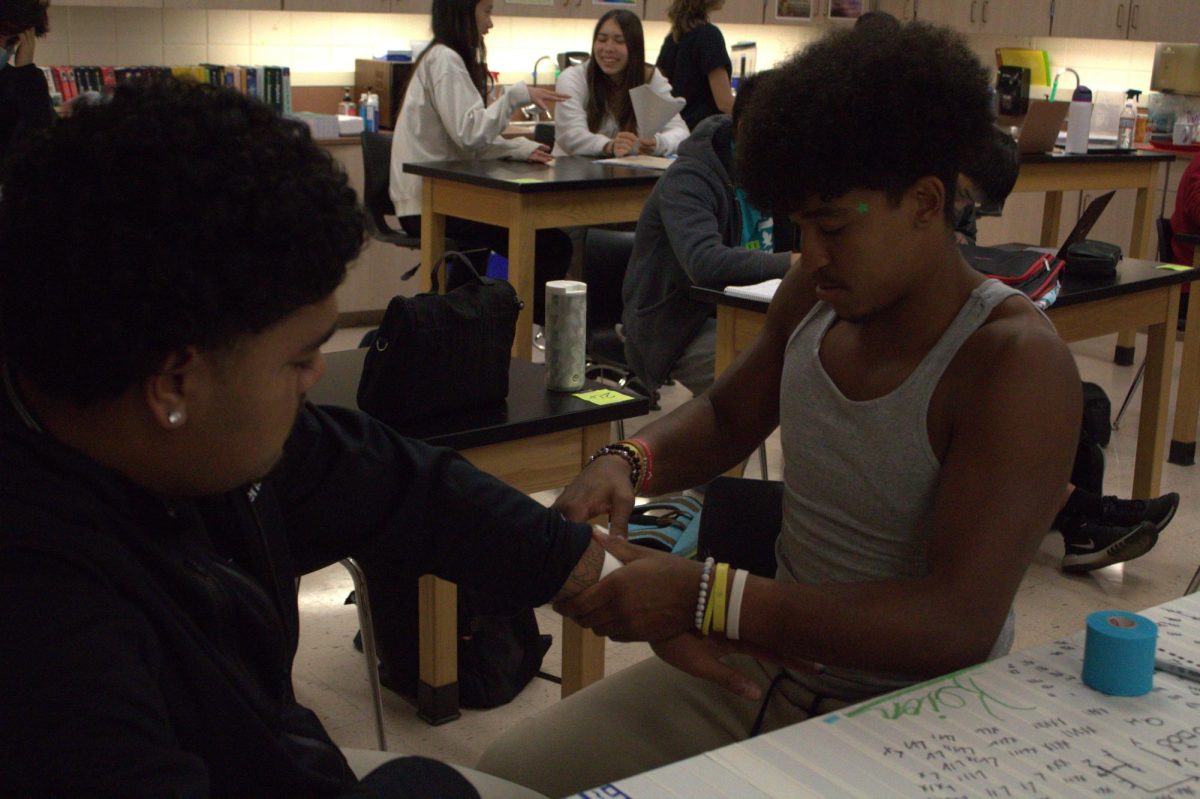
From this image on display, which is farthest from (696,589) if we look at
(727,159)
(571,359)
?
(727,159)

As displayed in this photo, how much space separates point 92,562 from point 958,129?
936 millimetres

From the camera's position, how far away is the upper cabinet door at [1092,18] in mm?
7473

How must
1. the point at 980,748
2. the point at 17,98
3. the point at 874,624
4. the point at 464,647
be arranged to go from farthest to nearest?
the point at 17,98, the point at 464,647, the point at 874,624, the point at 980,748

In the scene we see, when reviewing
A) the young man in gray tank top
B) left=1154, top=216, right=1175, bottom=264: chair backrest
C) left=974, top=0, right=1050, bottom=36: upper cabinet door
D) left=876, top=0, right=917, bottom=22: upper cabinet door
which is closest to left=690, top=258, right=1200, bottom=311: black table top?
left=1154, top=216, right=1175, bottom=264: chair backrest

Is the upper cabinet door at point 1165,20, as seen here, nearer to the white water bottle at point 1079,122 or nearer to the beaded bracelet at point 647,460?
the white water bottle at point 1079,122

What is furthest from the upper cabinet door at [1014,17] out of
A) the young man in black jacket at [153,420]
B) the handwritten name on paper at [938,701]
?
the young man in black jacket at [153,420]

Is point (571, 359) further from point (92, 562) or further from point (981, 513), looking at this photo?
point (92, 562)

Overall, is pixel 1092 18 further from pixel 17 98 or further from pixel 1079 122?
pixel 17 98

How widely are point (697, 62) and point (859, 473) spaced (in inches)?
186

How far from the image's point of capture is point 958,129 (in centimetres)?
131

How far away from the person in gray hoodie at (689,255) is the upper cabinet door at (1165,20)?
5080 mm

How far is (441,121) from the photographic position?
15.6 feet

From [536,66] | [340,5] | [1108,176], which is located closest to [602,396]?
[1108,176]

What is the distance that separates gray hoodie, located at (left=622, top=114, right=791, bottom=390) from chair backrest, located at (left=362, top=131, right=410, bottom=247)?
1.67 metres
